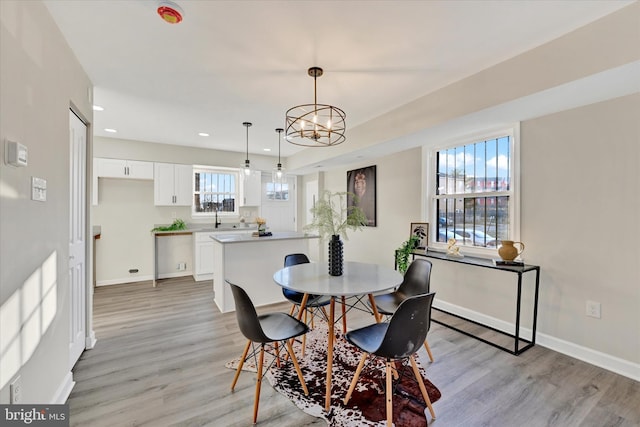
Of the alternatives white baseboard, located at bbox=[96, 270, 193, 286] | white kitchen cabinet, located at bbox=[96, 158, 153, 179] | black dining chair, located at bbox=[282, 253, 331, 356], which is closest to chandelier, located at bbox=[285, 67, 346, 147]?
black dining chair, located at bbox=[282, 253, 331, 356]

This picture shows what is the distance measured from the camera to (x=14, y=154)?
126cm

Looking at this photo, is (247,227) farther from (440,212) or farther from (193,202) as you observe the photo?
(440,212)

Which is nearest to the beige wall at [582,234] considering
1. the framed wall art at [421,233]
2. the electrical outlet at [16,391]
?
the framed wall art at [421,233]

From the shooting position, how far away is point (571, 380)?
215 cm

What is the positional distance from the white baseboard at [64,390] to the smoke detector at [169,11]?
250cm

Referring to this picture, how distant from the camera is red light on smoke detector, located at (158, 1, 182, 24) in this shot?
162cm

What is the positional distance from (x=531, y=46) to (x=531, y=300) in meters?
2.31

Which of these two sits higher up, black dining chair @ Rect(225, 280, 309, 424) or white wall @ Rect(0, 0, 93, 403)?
white wall @ Rect(0, 0, 93, 403)

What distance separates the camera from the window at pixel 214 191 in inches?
222

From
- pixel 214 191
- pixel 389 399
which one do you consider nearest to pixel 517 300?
pixel 389 399

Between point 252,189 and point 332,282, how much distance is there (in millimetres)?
4327

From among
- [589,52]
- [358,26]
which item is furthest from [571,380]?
[358,26]

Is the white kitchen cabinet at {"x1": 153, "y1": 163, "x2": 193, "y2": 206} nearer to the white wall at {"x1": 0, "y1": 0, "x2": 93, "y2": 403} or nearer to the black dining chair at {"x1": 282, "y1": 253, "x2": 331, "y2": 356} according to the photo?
the white wall at {"x1": 0, "y1": 0, "x2": 93, "y2": 403}

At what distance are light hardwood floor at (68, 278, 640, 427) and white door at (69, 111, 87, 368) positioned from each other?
0.86 feet
